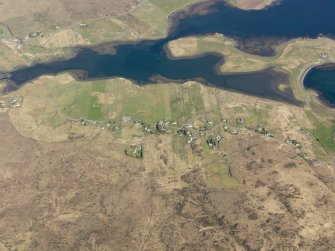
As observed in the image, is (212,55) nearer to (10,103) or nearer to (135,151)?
(135,151)

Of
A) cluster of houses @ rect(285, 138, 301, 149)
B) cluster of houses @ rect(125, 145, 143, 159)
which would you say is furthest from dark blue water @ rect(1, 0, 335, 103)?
cluster of houses @ rect(125, 145, 143, 159)

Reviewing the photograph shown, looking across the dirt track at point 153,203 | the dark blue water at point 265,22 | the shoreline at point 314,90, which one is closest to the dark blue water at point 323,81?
the shoreline at point 314,90

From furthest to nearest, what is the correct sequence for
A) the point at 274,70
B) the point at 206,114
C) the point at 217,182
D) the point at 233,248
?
the point at 274,70 < the point at 206,114 < the point at 217,182 < the point at 233,248

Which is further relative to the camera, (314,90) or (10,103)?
(314,90)

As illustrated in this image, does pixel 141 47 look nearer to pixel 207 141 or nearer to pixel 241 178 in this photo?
Result: pixel 207 141

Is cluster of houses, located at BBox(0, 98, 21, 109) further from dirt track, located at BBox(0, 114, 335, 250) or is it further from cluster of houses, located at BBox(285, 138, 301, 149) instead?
cluster of houses, located at BBox(285, 138, 301, 149)

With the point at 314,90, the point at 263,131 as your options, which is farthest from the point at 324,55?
the point at 263,131

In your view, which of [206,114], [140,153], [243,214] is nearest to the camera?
[243,214]

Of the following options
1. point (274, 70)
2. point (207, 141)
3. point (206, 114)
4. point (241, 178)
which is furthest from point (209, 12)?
point (241, 178)
